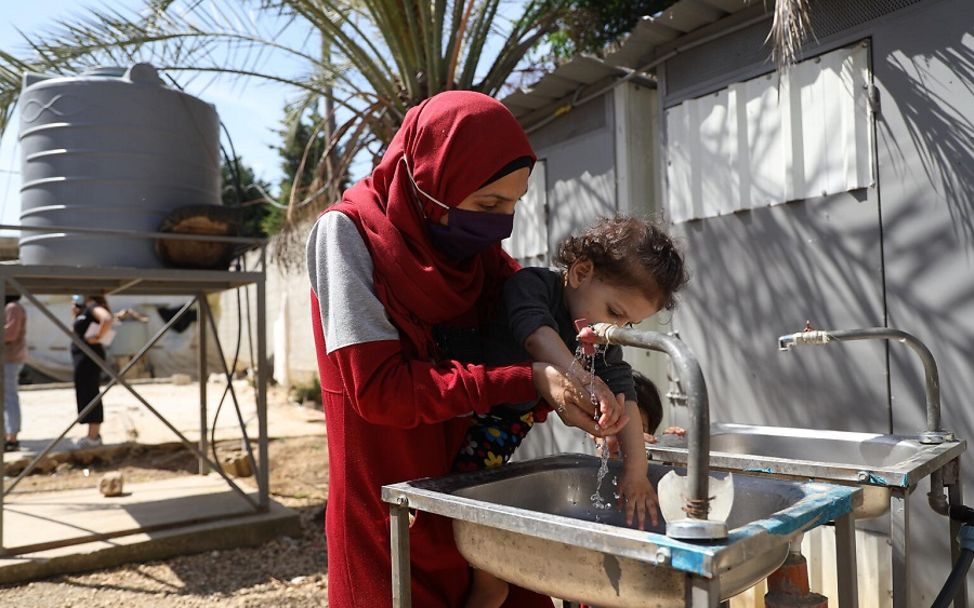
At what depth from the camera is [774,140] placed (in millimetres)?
3432

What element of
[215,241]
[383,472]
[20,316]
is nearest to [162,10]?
[215,241]

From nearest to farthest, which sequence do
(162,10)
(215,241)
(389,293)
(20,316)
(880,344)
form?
(389,293), (880,344), (215,241), (162,10), (20,316)

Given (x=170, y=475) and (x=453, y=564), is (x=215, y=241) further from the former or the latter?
(x=453, y=564)

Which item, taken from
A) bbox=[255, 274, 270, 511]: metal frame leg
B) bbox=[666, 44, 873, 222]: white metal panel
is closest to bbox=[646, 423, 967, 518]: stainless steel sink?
bbox=[666, 44, 873, 222]: white metal panel

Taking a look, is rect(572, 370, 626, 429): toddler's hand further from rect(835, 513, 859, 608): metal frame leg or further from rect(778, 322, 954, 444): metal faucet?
rect(778, 322, 954, 444): metal faucet

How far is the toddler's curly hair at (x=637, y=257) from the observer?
5.13 feet

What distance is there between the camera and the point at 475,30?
18.6ft

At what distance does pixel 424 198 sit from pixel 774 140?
8.45 feet

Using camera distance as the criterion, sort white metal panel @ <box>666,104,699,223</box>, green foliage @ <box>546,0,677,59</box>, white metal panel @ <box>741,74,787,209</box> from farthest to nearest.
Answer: green foliage @ <box>546,0,677,59</box>
white metal panel @ <box>666,104,699,223</box>
white metal panel @ <box>741,74,787,209</box>

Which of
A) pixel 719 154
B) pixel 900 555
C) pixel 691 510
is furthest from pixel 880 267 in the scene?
pixel 691 510

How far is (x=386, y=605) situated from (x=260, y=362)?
3870 mm

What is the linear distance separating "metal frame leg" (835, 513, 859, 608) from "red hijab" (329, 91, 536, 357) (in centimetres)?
77

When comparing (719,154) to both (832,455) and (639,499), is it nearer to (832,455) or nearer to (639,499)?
(832,455)

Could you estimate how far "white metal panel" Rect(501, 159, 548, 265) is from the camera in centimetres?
492
